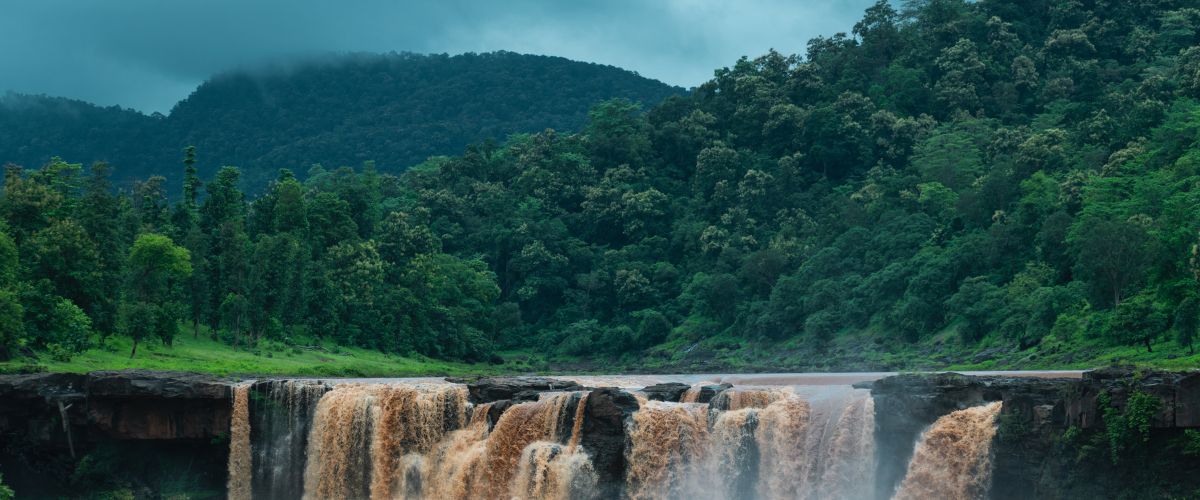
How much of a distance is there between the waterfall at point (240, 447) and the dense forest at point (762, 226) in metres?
8.72

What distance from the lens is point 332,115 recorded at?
7111 inches

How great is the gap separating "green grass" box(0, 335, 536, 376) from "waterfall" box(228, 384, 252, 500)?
6.62 meters

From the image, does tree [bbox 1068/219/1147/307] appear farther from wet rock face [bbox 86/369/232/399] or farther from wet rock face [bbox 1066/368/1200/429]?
wet rock face [bbox 86/369/232/399]

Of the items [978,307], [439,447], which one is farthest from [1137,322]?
[439,447]

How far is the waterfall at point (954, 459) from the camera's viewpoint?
27.9 metres

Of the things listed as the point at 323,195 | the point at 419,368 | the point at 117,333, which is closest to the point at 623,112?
the point at 323,195

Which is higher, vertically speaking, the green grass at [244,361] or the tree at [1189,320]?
the tree at [1189,320]

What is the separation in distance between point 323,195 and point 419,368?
1591cm

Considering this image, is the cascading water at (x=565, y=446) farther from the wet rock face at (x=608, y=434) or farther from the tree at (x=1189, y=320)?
the tree at (x=1189, y=320)

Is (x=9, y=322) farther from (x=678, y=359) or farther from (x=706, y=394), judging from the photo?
(x=678, y=359)

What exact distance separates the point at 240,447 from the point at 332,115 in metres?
147

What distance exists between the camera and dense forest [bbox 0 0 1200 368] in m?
48.6

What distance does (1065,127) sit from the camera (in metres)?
76.2

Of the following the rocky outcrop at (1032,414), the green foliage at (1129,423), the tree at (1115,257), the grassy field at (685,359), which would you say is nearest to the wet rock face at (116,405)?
the grassy field at (685,359)
